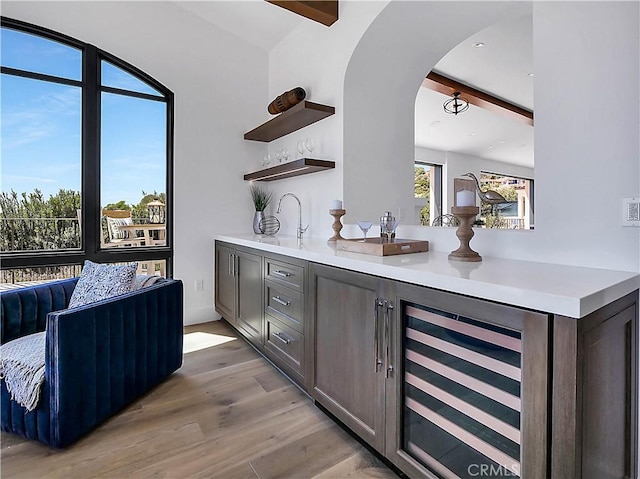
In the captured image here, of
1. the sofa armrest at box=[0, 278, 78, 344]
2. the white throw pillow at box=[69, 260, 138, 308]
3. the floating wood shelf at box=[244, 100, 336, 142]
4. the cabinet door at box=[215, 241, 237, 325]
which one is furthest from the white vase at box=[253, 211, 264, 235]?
the sofa armrest at box=[0, 278, 78, 344]

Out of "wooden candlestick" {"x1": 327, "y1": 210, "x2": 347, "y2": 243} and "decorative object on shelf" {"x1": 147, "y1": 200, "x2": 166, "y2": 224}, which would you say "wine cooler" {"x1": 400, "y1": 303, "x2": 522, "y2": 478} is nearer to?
"wooden candlestick" {"x1": 327, "y1": 210, "x2": 347, "y2": 243}

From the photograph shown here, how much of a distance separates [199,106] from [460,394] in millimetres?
3488

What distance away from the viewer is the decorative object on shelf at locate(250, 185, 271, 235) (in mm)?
3789

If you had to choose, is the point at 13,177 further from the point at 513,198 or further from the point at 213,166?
the point at 513,198

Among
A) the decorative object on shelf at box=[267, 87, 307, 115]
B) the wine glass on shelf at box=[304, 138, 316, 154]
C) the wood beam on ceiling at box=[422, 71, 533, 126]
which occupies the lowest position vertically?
the wine glass on shelf at box=[304, 138, 316, 154]

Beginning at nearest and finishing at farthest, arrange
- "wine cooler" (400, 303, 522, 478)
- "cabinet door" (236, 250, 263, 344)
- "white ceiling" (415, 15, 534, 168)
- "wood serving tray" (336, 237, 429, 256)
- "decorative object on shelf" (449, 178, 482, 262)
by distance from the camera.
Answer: "wine cooler" (400, 303, 522, 478) → "decorative object on shelf" (449, 178, 482, 262) → "wood serving tray" (336, 237, 429, 256) → "cabinet door" (236, 250, 263, 344) → "white ceiling" (415, 15, 534, 168)

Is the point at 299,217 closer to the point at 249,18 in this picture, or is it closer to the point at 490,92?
the point at 249,18

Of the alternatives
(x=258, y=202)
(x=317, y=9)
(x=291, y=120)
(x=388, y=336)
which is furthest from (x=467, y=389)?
(x=258, y=202)

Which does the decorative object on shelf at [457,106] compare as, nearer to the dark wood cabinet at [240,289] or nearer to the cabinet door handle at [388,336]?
the dark wood cabinet at [240,289]

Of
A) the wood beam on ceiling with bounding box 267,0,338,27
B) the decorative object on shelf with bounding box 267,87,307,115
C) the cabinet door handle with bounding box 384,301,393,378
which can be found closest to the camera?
the cabinet door handle with bounding box 384,301,393,378

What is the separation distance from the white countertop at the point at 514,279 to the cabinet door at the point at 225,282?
167 cm

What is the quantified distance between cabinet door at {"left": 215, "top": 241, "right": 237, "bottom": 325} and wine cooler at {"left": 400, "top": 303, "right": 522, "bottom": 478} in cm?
211

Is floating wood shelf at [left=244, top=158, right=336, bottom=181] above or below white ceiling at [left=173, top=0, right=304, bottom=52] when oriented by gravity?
below

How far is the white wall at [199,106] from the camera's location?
3.38 meters
